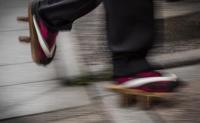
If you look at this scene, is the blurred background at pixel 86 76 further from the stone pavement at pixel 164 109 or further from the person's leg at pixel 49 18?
the person's leg at pixel 49 18

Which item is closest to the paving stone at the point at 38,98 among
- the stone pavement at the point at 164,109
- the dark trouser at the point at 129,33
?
the stone pavement at the point at 164,109

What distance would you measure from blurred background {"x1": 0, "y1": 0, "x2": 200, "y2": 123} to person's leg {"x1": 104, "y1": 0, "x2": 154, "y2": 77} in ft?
0.76

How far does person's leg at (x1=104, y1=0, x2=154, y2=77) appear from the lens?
1.98 meters

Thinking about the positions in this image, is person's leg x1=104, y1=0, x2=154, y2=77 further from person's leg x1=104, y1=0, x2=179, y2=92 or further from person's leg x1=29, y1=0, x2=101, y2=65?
person's leg x1=29, y1=0, x2=101, y2=65

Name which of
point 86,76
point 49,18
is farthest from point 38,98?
point 49,18

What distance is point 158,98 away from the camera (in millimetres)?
2113

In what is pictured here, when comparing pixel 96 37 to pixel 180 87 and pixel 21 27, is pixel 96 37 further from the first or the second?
pixel 180 87

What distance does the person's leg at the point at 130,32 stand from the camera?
1.98 metres

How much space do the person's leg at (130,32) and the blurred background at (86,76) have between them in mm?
232

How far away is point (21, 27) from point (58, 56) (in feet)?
2.81

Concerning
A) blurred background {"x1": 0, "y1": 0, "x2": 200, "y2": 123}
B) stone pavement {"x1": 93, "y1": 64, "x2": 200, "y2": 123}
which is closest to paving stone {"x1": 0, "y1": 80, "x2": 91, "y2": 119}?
blurred background {"x1": 0, "y1": 0, "x2": 200, "y2": 123}

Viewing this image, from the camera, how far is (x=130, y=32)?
202 centimetres

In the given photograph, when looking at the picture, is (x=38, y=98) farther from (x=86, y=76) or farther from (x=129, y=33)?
(x=129, y=33)

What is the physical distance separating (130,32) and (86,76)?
54 cm
